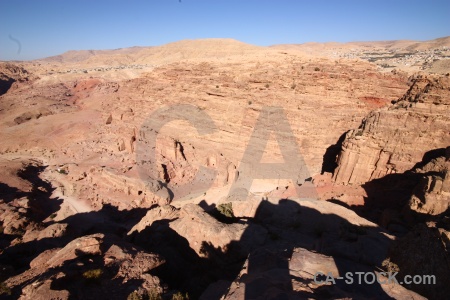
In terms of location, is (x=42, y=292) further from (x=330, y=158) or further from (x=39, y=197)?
(x=330, y=158)

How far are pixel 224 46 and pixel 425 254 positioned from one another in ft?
263

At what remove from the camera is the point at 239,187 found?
19.6m

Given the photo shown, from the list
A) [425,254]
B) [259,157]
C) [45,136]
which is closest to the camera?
[425,254]

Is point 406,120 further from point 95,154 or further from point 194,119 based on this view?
point 95,154

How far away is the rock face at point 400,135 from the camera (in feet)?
46.3

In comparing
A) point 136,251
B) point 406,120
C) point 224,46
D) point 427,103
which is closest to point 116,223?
point 136,251

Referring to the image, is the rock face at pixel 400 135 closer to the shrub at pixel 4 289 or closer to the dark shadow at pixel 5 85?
the shrub at pixel 4 289

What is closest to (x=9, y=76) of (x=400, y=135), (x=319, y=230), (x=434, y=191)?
(x=319, y=230)

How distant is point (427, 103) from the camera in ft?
47.1

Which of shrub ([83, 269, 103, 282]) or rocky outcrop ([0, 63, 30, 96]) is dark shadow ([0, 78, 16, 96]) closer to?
rocky outcrop ([0, 63, 30, 96])

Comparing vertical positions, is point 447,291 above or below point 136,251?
above

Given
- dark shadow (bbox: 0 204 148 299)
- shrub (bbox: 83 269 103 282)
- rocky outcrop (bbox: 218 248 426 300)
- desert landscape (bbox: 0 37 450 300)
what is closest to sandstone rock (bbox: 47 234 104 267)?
desert landscape (bbox: 0 37 450 300)

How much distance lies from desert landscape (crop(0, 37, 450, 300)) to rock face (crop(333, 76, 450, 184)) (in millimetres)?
69

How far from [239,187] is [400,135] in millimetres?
10878
